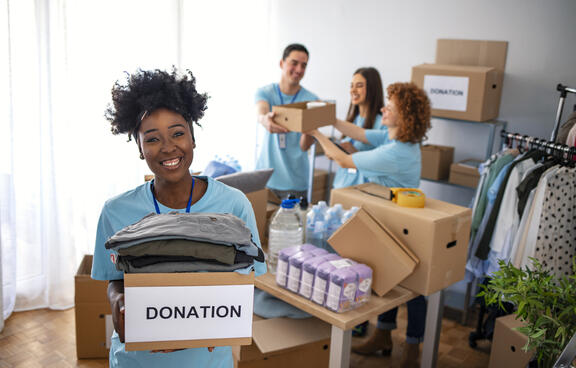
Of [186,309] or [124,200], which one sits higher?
[124,200]

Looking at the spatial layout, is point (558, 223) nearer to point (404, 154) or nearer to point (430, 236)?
point (404, 154)

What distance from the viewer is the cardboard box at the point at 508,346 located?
7.90ft

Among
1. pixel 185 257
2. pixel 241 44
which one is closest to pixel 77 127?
pixel 241 44

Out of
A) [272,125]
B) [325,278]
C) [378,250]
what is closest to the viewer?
[325,278]

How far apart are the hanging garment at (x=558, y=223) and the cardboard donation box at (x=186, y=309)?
2109mm

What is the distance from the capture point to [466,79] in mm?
3404

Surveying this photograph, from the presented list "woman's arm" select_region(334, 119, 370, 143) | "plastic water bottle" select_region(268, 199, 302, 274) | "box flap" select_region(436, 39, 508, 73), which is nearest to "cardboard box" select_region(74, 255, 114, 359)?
"plastic water bottle" select_region(268, 199, 302, 274)

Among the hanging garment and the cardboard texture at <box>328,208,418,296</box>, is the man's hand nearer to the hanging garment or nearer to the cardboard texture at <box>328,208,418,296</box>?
the cardboard texture at <box>328,208,418,296</box>

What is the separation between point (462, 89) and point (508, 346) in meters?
1.66

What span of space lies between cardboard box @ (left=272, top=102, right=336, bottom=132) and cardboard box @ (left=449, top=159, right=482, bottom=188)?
949mm

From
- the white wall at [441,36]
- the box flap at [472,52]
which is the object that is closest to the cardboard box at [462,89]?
the box flap at [472,52]

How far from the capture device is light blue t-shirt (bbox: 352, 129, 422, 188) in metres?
2.72

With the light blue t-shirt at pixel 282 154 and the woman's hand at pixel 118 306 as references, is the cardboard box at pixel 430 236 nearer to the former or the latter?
the woman's hand at pixel 118 306

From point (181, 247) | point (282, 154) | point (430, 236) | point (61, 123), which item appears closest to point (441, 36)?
point (282, 154)
